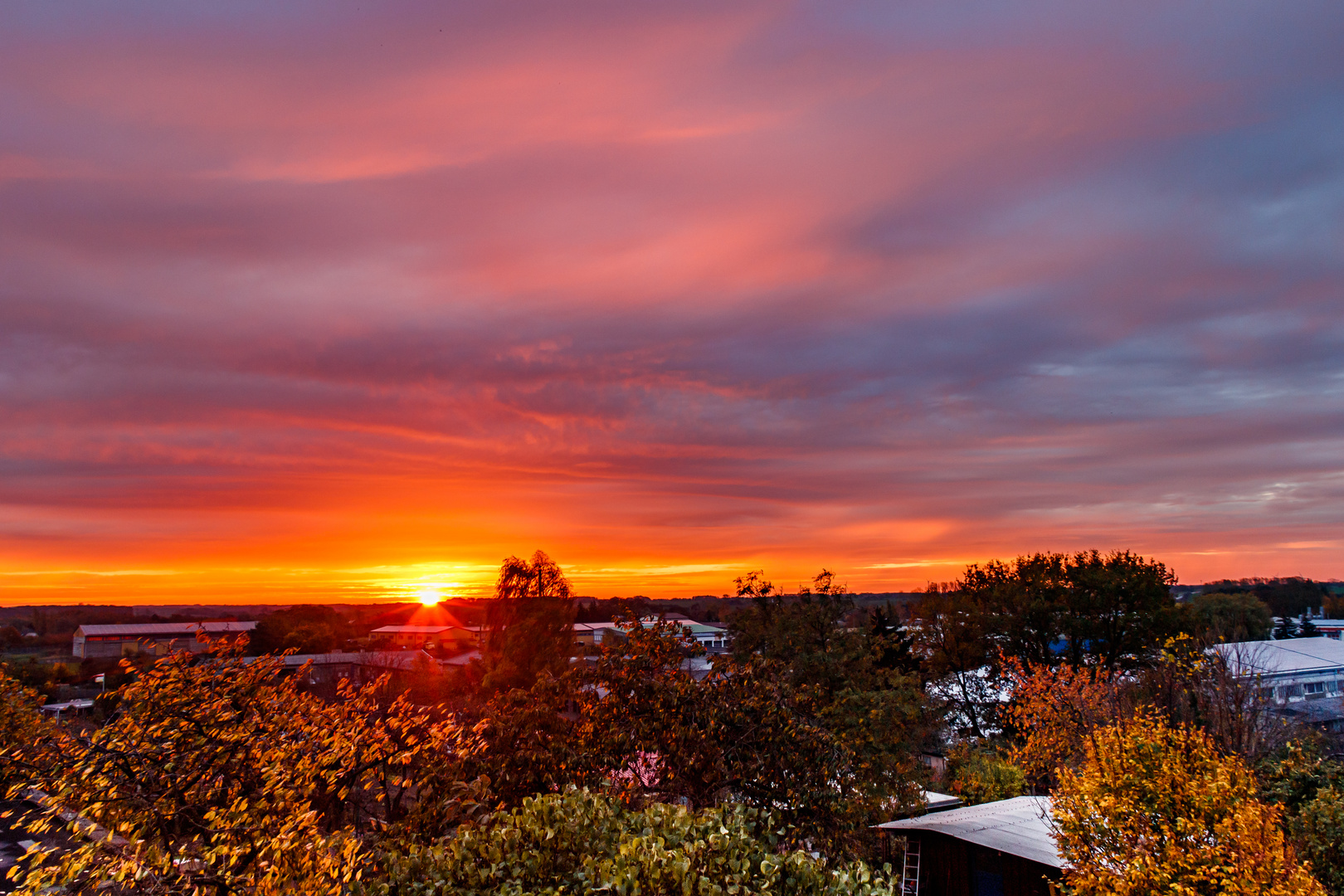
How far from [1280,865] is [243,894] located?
1549 cm

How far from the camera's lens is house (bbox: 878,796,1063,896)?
2005 centimetres

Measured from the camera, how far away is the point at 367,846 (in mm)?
14172

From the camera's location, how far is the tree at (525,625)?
54.6 metres

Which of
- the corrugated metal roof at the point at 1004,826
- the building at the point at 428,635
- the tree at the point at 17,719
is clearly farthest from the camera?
the building at the point at 428,635

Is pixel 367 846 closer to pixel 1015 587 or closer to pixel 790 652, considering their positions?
pixel 790 652

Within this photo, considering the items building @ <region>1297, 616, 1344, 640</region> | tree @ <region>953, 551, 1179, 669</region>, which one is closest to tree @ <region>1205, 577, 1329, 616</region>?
building @ <region>1297, 616, 1344, 640</region>

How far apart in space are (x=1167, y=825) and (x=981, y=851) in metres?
9.67

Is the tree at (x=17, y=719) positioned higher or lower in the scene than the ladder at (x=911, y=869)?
higher

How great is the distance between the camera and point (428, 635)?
112375mm

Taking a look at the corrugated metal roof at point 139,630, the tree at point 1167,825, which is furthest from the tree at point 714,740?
the corrugated metal roof at point 139,630

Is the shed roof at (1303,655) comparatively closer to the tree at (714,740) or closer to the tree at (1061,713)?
the tree at (1061,713)

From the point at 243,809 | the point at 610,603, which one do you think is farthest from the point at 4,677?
the point at 610,603

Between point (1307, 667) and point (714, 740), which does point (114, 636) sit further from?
point (1307, 667)

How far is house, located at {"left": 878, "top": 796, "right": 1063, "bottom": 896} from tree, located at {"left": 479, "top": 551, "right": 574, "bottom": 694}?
33.1 m
